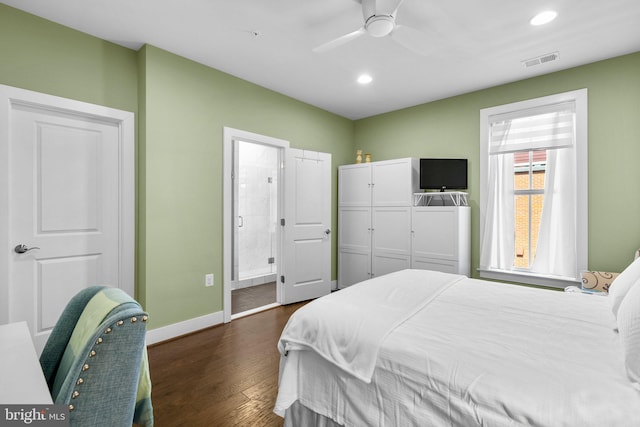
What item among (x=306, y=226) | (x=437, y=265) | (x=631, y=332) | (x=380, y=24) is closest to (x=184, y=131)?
(x=306, y=226)

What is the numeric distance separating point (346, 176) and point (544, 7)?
9.58 feet

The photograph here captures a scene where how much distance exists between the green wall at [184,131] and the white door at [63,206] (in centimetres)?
14

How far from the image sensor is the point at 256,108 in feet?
12.4

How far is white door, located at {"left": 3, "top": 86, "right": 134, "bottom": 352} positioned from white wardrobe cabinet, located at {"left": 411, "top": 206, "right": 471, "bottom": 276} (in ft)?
10.5

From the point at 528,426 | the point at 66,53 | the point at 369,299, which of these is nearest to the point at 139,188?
the point at 66,53

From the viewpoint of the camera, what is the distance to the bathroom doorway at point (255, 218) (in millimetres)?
5266

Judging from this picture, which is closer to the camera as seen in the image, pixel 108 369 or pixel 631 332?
pixel 108 369

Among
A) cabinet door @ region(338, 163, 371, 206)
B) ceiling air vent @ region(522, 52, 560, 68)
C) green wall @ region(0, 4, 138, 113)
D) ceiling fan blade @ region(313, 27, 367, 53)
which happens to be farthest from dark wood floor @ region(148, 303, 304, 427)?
ceiling air vent @ region(522, 52, 560, 68)

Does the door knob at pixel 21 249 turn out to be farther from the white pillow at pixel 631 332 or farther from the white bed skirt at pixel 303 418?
the white pillow at pixel 631 332

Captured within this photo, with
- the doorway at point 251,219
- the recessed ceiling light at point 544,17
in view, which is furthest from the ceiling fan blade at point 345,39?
the doorway at point 251,219

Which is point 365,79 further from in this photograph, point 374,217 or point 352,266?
point 352,266

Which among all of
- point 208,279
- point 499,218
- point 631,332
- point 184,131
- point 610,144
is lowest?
point 208,279

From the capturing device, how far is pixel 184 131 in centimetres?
312

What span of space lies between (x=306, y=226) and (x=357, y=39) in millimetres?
2344
